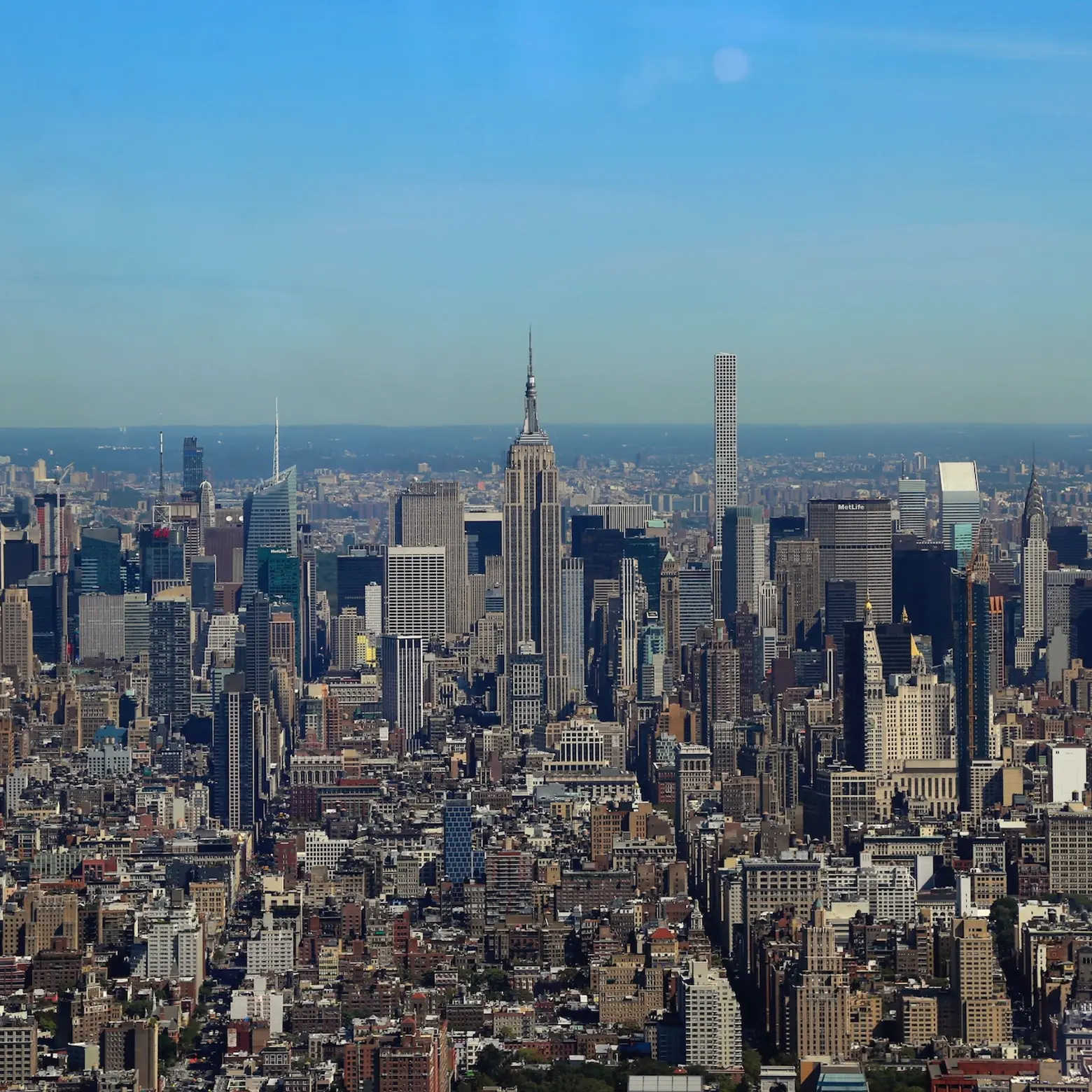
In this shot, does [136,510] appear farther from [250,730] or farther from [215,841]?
[215,841]

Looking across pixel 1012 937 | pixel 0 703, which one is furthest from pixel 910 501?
pixel 1012 937

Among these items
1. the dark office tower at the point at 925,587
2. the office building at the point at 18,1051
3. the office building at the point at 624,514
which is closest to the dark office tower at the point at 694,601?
the office building at the point at 624,514

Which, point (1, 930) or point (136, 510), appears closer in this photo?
point (1, 930)

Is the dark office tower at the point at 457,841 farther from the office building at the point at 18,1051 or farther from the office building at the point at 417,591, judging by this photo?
the office building at the point at 417,591

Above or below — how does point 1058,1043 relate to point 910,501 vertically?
below

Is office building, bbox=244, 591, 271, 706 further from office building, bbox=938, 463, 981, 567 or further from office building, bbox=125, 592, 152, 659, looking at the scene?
office building, bbox=938, 463, 981, 567

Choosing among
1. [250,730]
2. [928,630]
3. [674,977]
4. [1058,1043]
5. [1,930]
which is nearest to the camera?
[1058,1043]

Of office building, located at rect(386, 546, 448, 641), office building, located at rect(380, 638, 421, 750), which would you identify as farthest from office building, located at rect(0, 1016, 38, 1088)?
office building, located at rect(386, 546, 448, 641)
